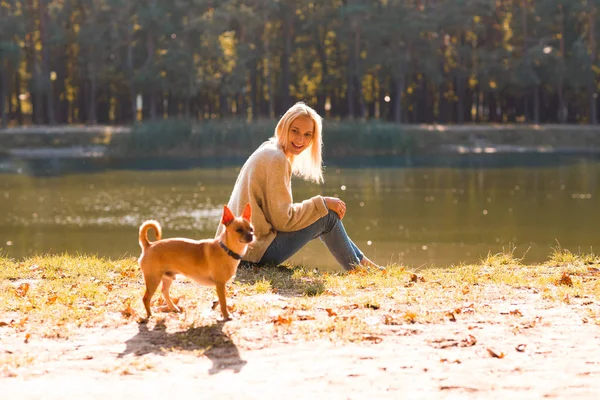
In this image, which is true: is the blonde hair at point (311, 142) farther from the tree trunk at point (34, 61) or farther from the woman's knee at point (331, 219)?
the tree trunk at point (34, 61)

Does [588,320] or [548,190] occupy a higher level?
[588,320]

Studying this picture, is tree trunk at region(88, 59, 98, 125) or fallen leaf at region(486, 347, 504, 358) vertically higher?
tree trunk at region(88, 59, 98, 125)

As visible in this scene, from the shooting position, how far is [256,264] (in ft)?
26.6

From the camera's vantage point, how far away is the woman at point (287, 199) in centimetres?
739

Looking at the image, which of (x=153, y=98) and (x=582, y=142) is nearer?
(x=582, y=142)

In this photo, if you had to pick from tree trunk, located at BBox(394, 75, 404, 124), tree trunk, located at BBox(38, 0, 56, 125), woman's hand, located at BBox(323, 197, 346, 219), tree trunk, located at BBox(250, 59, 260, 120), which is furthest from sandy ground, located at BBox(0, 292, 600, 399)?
tree trunk, located at BBox(250, 59, 260, 120)

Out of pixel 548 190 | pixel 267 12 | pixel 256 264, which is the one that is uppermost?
pixel 267 12

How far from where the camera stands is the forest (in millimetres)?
51250

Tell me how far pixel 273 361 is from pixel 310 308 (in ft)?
4.32

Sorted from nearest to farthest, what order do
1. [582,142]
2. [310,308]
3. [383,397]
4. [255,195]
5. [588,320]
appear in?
[383,397]
[588,320]
[310,308]
[255,195]
[582,142]

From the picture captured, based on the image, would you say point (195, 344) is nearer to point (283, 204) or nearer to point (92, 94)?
point (283, 204)

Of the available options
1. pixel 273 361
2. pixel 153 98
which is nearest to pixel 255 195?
pixel 273 361

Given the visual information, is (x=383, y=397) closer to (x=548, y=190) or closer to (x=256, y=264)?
(x=256, y=264)

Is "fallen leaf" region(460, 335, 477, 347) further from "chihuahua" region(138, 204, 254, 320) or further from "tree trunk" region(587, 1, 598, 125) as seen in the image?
"tree trunk" region(587, 1, 598, 125)
